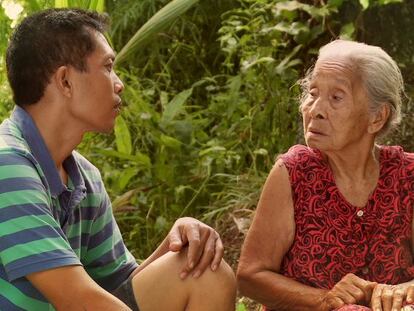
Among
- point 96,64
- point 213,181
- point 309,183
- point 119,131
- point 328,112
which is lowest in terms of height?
point 213,181

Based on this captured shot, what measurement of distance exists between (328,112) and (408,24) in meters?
2.04

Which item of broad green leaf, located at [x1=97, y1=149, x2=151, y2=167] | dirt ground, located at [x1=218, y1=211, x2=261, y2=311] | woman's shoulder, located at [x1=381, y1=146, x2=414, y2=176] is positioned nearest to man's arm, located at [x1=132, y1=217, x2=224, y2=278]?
woman's shoulder, located at [x1=381, y1=146, x2=414, y2=176]

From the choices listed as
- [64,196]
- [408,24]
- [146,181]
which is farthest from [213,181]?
[64,196]

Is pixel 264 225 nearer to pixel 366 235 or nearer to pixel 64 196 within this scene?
pixel 366 235

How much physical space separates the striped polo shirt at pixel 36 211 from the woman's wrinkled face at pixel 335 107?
665 mm

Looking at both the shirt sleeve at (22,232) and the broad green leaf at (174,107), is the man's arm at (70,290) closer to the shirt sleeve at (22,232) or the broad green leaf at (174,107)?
the shirt sleeve at (22,232)

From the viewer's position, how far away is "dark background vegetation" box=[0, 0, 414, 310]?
4984 mm

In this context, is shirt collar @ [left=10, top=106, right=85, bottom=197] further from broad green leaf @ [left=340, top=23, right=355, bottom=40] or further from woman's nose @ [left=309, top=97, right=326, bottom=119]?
broad green leaf @ [left=340, top=23, right=355, bottom=40]

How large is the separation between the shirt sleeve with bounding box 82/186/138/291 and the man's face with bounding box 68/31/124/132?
0.26 m

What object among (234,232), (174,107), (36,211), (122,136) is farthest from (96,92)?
(174,107)

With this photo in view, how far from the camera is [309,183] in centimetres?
316

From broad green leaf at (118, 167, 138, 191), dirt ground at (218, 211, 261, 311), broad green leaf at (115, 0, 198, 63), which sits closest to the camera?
broad green leaf at (115, 0, 198, 63)

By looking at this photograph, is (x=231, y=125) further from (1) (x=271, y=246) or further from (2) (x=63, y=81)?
(2) (x=63, y=81)

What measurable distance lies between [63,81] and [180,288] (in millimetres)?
667
